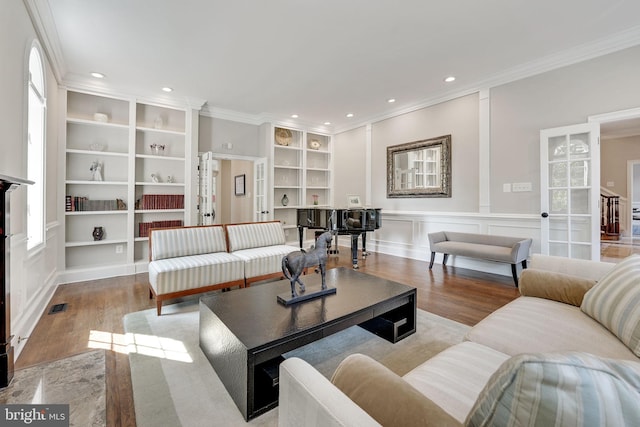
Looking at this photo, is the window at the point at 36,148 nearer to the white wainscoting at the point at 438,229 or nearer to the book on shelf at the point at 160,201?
the book on shelf at the point at 160,201

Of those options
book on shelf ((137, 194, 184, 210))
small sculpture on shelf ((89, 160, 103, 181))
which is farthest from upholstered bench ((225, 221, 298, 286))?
small sculpture on shelf ((89, 160, 103, 181))

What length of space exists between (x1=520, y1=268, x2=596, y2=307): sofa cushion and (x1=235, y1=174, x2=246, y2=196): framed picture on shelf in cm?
630

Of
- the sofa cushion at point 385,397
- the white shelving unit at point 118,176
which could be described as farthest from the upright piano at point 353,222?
the sofa cushion at point 385,397

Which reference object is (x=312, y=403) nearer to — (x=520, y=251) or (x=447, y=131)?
(x=520, y=251)

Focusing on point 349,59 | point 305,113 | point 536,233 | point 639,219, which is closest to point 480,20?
point 349,59

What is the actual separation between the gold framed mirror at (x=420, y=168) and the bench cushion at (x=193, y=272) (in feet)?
11.7

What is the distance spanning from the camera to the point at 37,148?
10.3ft

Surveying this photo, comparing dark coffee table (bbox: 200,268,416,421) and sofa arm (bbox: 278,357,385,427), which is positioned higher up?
sofa arm (bbox: 278,357,385,427)

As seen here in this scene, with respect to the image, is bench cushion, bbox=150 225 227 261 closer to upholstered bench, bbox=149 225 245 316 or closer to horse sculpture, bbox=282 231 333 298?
upholstered bench, bbox=149 225 245 316

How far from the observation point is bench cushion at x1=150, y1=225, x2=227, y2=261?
3288 millimetres

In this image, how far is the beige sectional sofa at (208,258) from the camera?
2.91 metres

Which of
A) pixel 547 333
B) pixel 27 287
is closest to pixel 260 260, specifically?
pixel 27 287

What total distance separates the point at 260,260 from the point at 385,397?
2.83m

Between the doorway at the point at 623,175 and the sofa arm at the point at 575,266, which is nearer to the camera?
the sofa arm at the point at 575,266
